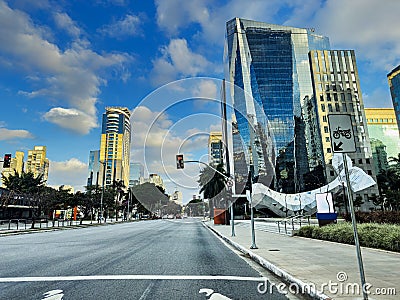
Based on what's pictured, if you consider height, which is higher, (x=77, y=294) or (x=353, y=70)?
(x=353, y=70)

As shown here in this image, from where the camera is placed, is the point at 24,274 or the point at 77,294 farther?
the point at 24,274

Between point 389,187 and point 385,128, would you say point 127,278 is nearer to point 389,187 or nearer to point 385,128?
point 389,187

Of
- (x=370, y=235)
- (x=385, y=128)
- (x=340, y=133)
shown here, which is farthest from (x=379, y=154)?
(x=340, y=133)

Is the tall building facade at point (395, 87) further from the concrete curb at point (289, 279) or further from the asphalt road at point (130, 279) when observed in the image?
the asphalt road at point (130, 279)

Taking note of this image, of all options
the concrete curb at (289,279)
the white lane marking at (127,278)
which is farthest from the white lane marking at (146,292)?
the concrete curb at (289,279)

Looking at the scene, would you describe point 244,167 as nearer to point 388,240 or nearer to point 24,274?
point 388,240

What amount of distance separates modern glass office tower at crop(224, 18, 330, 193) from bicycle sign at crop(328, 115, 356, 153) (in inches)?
3415

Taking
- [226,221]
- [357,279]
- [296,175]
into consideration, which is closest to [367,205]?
[296,175]

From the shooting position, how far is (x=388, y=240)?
1212 cm

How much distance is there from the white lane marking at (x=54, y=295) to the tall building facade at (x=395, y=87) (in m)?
122

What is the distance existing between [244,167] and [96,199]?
35.3 metres

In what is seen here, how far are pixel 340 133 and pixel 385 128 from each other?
436 feet

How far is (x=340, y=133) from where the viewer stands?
5.67 metres

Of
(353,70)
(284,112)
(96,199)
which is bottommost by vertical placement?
(96,199)
